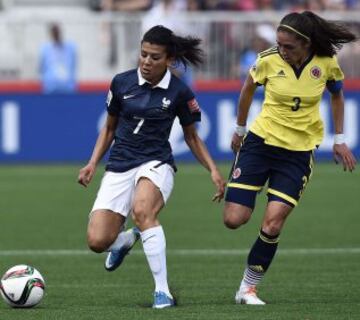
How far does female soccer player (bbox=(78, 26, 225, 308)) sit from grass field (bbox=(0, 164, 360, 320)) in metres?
0.74

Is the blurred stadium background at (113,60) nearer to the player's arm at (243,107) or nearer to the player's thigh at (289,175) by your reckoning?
the player's arm at (243,107)

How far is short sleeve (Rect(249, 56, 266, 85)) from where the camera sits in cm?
983

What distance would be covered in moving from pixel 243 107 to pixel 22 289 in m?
2.26

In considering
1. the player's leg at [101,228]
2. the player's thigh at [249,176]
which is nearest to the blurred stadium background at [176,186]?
the player's leg at [101,228]

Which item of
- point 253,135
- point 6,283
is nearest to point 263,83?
point 253,135

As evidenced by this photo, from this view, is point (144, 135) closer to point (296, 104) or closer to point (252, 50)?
point (296, 104)

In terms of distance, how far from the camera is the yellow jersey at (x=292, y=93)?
9.80 metres

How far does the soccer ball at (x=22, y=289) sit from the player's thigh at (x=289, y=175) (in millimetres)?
1885

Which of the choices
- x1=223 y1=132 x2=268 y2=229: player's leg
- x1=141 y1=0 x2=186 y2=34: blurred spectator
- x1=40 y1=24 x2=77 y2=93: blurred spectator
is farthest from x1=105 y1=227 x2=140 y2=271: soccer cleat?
x1=40 y1=24 x2=77 y2=93: blurred spectator

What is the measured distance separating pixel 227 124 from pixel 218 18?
275 cm

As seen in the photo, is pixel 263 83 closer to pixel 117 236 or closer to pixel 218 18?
pixel 117 236

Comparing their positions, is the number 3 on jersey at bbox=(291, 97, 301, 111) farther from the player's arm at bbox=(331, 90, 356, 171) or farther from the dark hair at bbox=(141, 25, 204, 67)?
the dark hair at bbox=(141, 25, 204, 67)

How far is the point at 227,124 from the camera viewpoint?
2217cm

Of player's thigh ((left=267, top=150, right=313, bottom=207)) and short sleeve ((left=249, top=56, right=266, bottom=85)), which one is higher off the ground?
short sleeve ((left=249, top=56, right=266, bottom=85))
